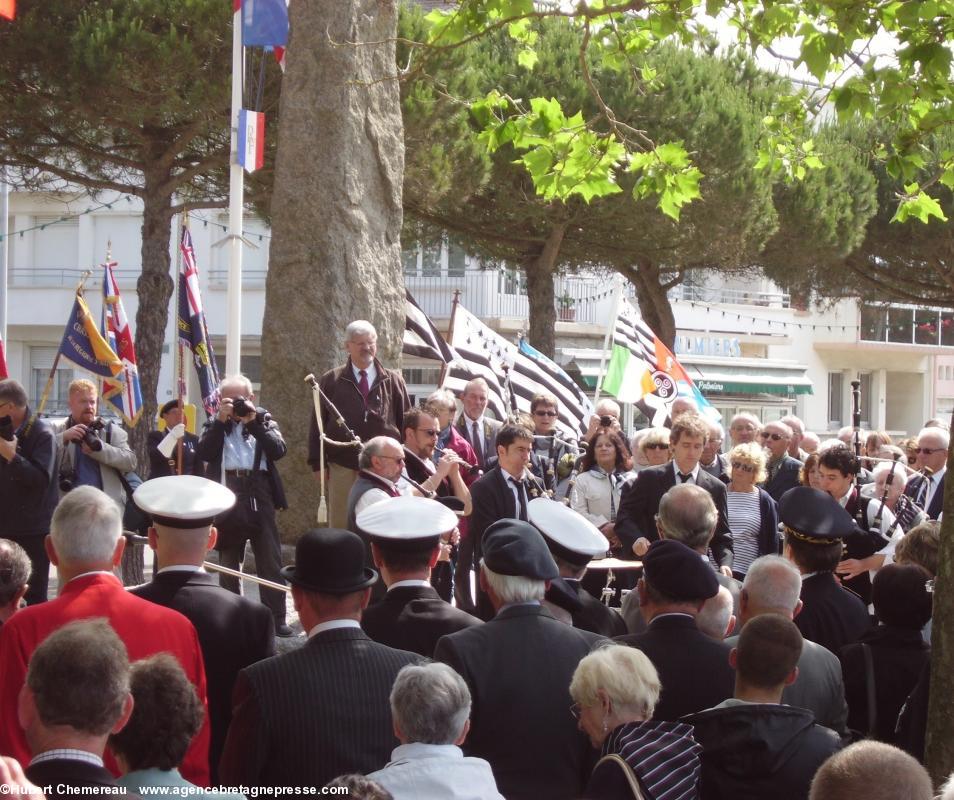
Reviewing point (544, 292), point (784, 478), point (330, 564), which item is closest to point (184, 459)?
point (784, 478)

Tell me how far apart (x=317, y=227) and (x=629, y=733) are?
7547 mm

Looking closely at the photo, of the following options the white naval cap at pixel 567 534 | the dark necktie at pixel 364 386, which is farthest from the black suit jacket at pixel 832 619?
the dark necktie at pixel 364 386

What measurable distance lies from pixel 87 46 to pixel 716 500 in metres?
10.3

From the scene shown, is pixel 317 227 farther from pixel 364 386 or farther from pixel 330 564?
pixel 330 564

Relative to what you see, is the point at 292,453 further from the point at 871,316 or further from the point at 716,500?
the point at 871,316

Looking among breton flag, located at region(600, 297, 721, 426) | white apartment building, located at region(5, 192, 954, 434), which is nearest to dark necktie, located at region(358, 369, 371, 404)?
breton flag, located at region(600, 297, 721, 426)

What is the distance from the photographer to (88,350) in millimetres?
11602

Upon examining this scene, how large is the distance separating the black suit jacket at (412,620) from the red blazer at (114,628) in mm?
729

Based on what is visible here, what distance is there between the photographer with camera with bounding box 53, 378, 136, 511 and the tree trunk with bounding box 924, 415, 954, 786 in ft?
19.8

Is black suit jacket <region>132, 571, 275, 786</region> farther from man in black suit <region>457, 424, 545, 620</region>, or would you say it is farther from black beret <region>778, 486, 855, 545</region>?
man in black suit <region>457, 424, 545, 620</region>

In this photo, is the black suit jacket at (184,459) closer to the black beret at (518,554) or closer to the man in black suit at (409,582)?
the man in black suit at (409,582)

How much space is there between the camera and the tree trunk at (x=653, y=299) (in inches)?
1030

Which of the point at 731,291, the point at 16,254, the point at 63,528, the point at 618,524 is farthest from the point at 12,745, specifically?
the point at 731,291

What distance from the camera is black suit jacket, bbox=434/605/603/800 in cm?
411
